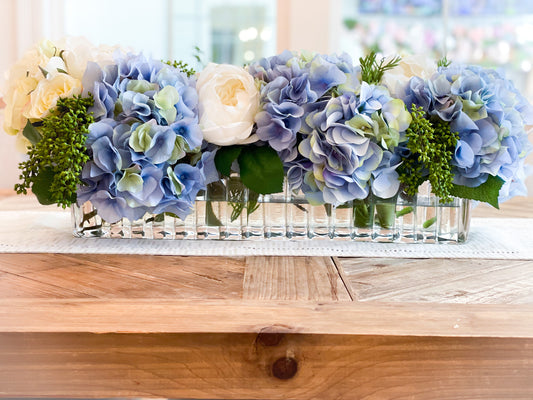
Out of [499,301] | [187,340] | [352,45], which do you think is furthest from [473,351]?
[352,45]

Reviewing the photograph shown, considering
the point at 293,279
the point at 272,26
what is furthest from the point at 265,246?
the point at 272,26

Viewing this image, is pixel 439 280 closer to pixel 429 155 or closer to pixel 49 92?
pixel 429 155

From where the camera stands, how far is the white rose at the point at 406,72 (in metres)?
0.86

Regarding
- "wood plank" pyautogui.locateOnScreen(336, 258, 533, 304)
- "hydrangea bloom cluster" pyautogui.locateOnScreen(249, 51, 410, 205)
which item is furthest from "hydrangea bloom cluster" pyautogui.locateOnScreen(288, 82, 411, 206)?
"wood plank" pyautogui.locateOnScreen(336, 258, 533, 304)

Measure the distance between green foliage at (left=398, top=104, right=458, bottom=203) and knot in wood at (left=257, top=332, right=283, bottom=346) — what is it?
0.36 m

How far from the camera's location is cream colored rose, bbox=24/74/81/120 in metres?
0.82

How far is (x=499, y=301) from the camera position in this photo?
24.5 inches

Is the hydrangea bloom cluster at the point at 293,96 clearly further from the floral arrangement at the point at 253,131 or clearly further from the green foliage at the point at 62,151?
the green foliage at the point at 62,151

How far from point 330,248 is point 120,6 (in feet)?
8.73

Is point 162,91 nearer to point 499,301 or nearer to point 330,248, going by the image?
point 330,248

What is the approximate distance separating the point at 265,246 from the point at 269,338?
1.20 ft

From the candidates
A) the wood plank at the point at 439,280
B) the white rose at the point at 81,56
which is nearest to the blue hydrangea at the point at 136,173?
the white rose at the point at 81,56

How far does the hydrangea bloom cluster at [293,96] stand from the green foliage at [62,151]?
233 millimetres

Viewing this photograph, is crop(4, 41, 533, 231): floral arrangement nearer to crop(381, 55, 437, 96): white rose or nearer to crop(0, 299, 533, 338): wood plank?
crop(381, 55, 437, 96): white rose
